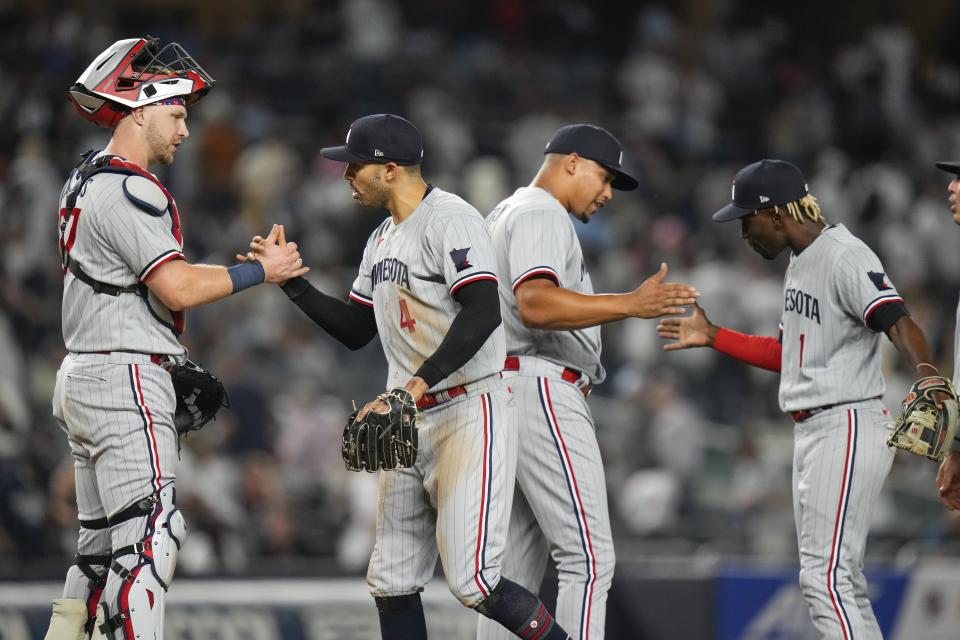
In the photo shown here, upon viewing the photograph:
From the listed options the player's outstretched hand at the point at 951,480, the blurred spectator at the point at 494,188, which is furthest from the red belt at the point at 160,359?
the blurred spectator at the point at 494,188

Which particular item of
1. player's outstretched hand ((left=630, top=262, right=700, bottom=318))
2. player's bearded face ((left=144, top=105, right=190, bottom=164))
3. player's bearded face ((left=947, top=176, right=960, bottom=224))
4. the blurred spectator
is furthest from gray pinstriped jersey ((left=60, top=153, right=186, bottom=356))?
the blurred spectator

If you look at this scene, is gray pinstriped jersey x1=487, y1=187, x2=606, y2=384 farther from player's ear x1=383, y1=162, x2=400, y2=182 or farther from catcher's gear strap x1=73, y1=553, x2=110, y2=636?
catcher's gear strap x1=73, y1=553, x2=110, y2=636

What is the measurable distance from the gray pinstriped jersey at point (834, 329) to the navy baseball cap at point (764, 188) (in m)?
0.23

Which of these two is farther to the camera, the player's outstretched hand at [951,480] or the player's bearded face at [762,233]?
the player's bearded face at [762,233]

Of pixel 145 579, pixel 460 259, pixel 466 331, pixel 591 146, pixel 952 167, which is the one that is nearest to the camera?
pixel 145 579

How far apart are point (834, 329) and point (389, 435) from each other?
6.19 ft

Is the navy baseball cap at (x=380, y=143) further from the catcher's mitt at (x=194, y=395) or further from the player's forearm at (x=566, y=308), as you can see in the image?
the catcher's mitt at (x=194, y=395)

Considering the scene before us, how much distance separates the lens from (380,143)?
4.82m

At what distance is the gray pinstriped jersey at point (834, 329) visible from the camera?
17.1 feet

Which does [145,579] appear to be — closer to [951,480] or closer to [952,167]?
[951,480]

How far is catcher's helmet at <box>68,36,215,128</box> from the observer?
4570 mm

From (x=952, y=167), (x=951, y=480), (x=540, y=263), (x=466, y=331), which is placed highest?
(x=952, y=167)

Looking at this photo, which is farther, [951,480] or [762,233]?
[762,233]

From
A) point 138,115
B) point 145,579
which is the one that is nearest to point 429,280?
point 138,115
